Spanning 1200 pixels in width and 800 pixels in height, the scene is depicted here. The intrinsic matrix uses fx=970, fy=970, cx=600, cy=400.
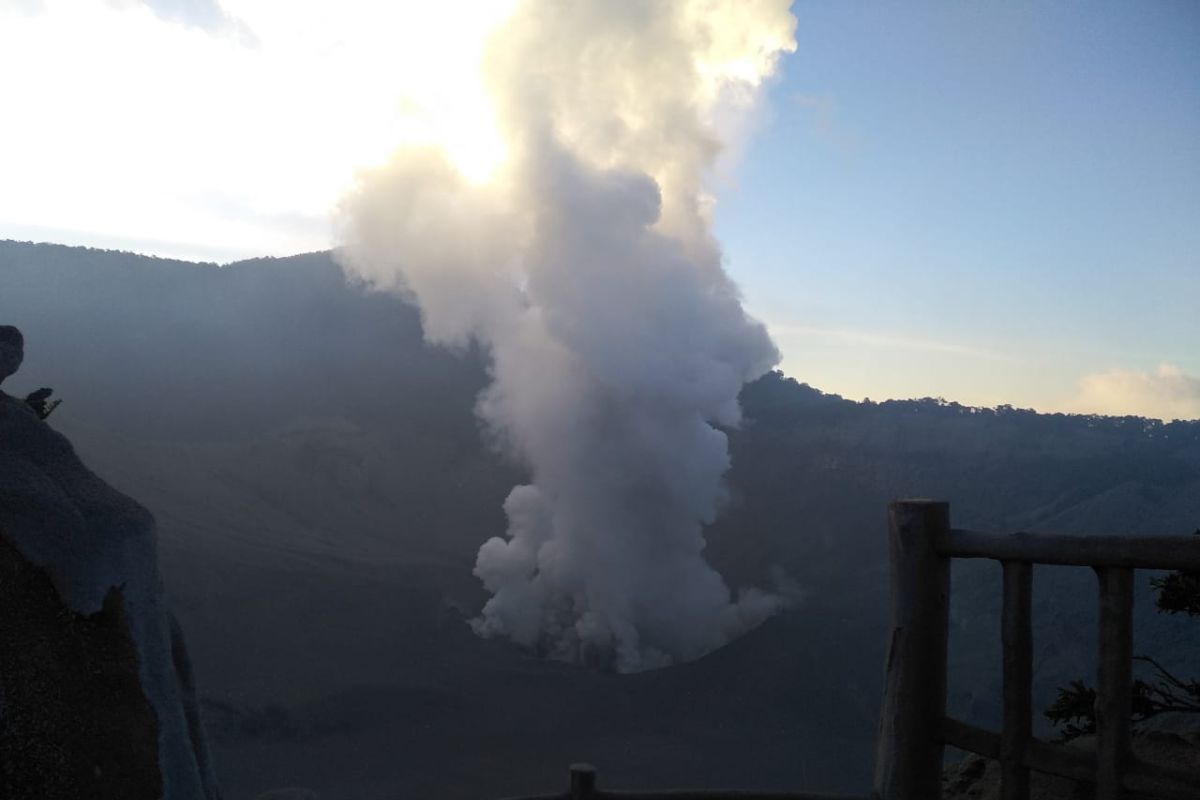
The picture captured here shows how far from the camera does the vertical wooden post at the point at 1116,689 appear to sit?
3.60m

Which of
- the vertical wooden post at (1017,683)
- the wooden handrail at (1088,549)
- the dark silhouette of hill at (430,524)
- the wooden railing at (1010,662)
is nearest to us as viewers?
the wooden handrail at (1088,549)

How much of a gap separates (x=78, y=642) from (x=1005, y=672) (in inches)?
172

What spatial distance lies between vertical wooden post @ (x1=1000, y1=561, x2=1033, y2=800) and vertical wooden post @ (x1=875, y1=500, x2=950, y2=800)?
0.36 m

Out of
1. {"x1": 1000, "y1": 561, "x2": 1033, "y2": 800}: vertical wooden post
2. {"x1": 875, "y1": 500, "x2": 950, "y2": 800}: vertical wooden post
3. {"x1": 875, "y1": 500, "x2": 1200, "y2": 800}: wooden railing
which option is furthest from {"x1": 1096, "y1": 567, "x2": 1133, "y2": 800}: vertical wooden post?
{"x1": 875, "y1": 500, "x2": 950, "y2": 800}: vertical wooden post

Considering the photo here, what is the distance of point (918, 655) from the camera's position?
4293 millimetres

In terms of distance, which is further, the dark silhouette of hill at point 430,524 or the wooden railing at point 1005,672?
the dark silhouette of hill at point 430,524

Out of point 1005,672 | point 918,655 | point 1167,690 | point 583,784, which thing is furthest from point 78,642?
point 1167,690

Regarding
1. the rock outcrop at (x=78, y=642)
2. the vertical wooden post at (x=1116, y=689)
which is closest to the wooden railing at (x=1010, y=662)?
the vertical wooden post at (x=1116, y=689)

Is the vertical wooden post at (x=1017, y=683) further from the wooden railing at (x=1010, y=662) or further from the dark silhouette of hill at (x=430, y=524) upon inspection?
the dark silhouette of hill at (x=430, y=524)

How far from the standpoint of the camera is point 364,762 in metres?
14.7

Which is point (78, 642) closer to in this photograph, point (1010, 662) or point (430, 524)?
point (1010, 662)

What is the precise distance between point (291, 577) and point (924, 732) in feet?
66.5

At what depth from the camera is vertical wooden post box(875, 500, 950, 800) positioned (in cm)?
427

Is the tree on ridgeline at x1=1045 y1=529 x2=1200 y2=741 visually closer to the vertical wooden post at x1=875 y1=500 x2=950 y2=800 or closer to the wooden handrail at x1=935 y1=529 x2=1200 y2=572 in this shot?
the vertical wooden post at x1=875 y1=500 x2=950 y2=800
